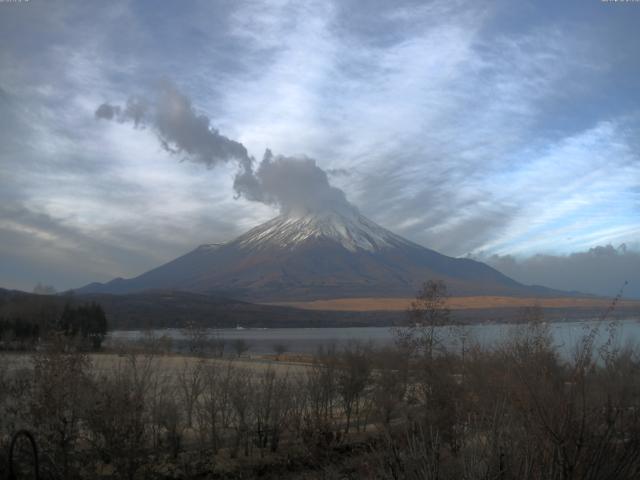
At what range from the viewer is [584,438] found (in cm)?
549

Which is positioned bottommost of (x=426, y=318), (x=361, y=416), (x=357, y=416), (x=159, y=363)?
(x=361, y=416)

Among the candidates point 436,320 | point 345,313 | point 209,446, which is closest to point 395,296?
point 345,313

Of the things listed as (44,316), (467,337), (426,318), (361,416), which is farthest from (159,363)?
(44,316)

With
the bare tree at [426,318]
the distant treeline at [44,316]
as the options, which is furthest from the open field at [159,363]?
the distant treeline at [44,316]

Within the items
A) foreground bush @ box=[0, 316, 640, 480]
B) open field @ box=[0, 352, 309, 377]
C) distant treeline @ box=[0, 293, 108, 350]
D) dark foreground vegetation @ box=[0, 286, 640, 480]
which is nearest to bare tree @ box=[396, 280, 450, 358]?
foreground bush @ box=[0, 316, 640, 480]

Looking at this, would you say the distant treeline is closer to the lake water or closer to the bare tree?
the lake water

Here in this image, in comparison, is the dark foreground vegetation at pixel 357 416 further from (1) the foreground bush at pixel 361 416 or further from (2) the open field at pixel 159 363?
(2) the open field at pixel 159 363

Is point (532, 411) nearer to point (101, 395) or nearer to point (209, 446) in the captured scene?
point (101, 395)

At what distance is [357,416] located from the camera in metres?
20.1

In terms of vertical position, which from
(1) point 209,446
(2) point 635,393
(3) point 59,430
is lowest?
(1) point 209,446

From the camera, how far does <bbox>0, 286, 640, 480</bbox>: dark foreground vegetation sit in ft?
18.3

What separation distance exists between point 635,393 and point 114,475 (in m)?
8.78

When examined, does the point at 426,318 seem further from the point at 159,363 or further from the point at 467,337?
the point at 159,363

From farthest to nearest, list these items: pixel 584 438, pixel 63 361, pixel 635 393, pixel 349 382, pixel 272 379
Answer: pixel 349 382 → pixel 272 379 → pixel 63 361 → pixel 635 393 → pixel 584 438
